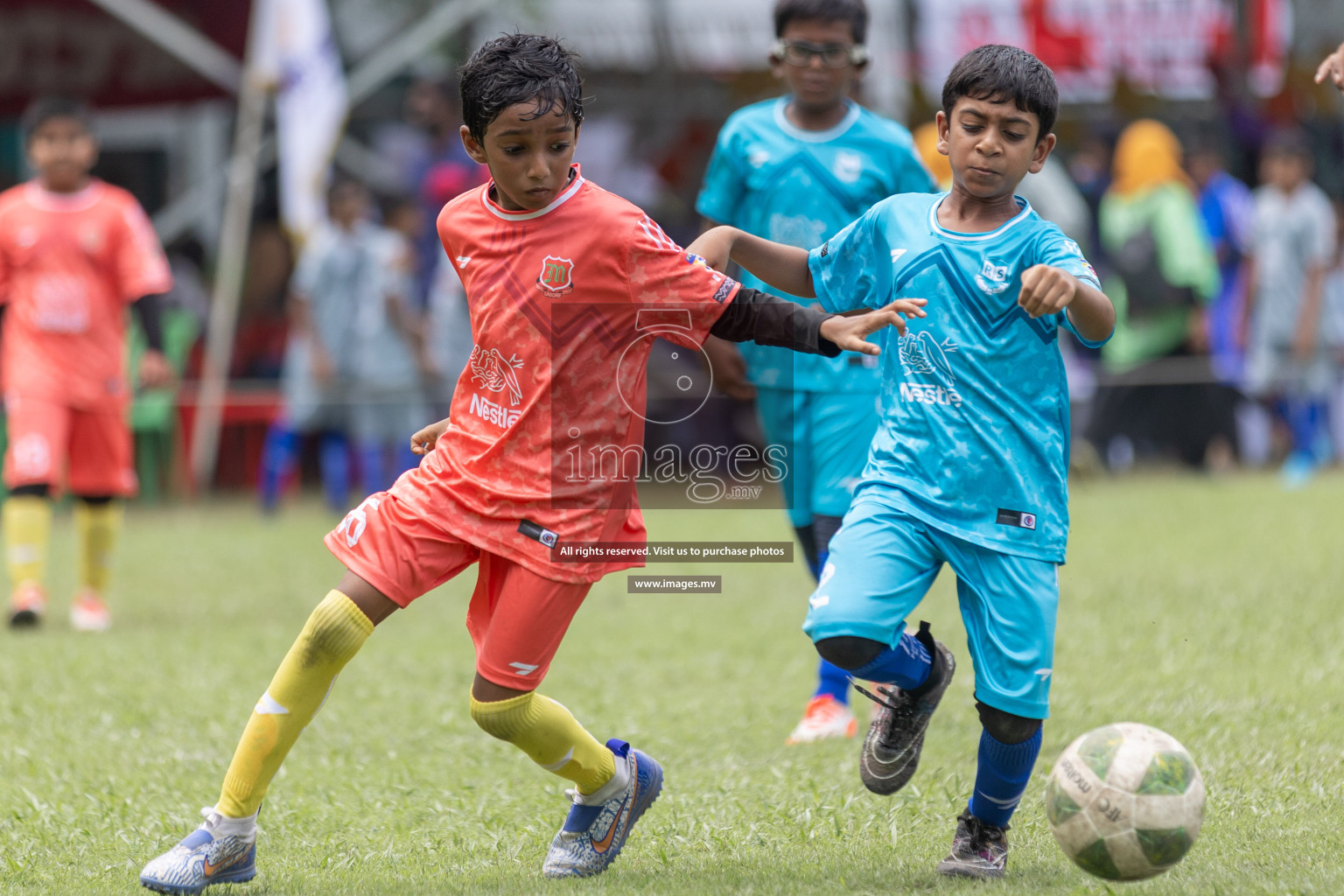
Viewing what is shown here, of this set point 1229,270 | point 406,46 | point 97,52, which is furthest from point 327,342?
point 1229,270

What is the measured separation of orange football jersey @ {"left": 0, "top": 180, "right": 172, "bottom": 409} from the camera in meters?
7.89

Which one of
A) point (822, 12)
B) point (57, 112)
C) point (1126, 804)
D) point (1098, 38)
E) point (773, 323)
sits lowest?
point (1126, 804)

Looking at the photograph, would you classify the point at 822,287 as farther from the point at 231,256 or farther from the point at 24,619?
the point at 231,256

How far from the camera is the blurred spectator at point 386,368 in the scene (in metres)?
12.6

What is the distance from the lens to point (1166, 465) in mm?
14500

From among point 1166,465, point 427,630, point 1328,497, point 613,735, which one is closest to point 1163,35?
point 1166,465

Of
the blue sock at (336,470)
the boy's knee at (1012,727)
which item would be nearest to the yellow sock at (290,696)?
the boy's knee at (1012,727)

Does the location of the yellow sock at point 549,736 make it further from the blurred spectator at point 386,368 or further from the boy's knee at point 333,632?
the blurred spectator at point 386,368

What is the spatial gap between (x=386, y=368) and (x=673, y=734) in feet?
25.5

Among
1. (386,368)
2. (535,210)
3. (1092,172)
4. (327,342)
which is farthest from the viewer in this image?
(1092,172)

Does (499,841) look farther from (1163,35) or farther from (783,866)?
(1163,35)

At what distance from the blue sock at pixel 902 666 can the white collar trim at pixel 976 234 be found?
0.96 metres

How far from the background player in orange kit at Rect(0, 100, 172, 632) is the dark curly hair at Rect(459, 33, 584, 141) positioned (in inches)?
180

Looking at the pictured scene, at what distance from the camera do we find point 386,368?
1279cm
